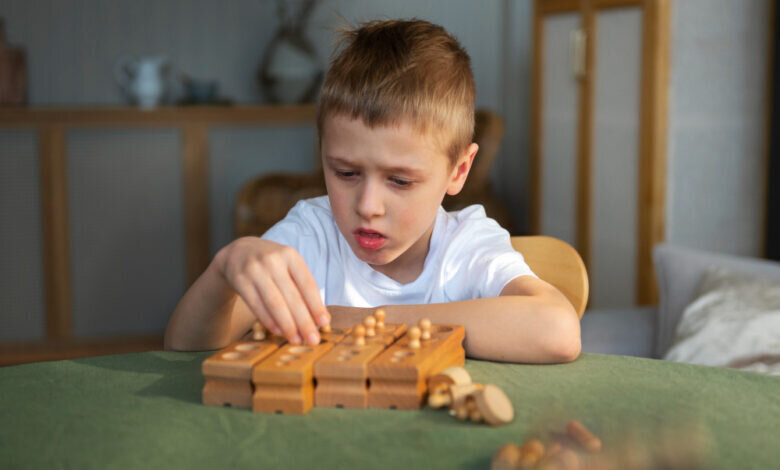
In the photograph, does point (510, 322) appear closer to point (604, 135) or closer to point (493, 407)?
point (493, 407)

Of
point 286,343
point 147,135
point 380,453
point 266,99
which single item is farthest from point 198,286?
point 266,99

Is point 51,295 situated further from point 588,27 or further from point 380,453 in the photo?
point 380,453

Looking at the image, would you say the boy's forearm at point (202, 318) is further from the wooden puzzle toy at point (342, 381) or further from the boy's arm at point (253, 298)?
the wooden puzzle toy at point (342, 381)

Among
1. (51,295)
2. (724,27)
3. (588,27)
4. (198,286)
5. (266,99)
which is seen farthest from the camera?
(266,99)

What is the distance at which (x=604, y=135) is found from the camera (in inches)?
122

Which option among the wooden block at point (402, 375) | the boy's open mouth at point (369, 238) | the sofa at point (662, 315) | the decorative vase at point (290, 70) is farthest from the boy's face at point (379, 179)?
the decorative vase at point (290, 70)

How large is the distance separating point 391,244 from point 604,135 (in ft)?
6.73

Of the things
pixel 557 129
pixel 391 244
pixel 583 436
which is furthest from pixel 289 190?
pixel 583 436

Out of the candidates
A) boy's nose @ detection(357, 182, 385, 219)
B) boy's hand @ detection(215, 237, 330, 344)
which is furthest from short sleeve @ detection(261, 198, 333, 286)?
boy's hand @ detection(215, 237, 330, 344)

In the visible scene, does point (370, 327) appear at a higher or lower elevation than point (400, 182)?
lower

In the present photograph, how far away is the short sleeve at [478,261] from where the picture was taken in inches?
49.3

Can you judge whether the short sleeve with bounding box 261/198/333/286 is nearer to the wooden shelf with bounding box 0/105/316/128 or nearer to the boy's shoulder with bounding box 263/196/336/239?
the boy's shoulder with bounding box 263/196/336/239

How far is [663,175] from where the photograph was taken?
288 centimetres

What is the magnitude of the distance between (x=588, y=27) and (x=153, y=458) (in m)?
2.78
